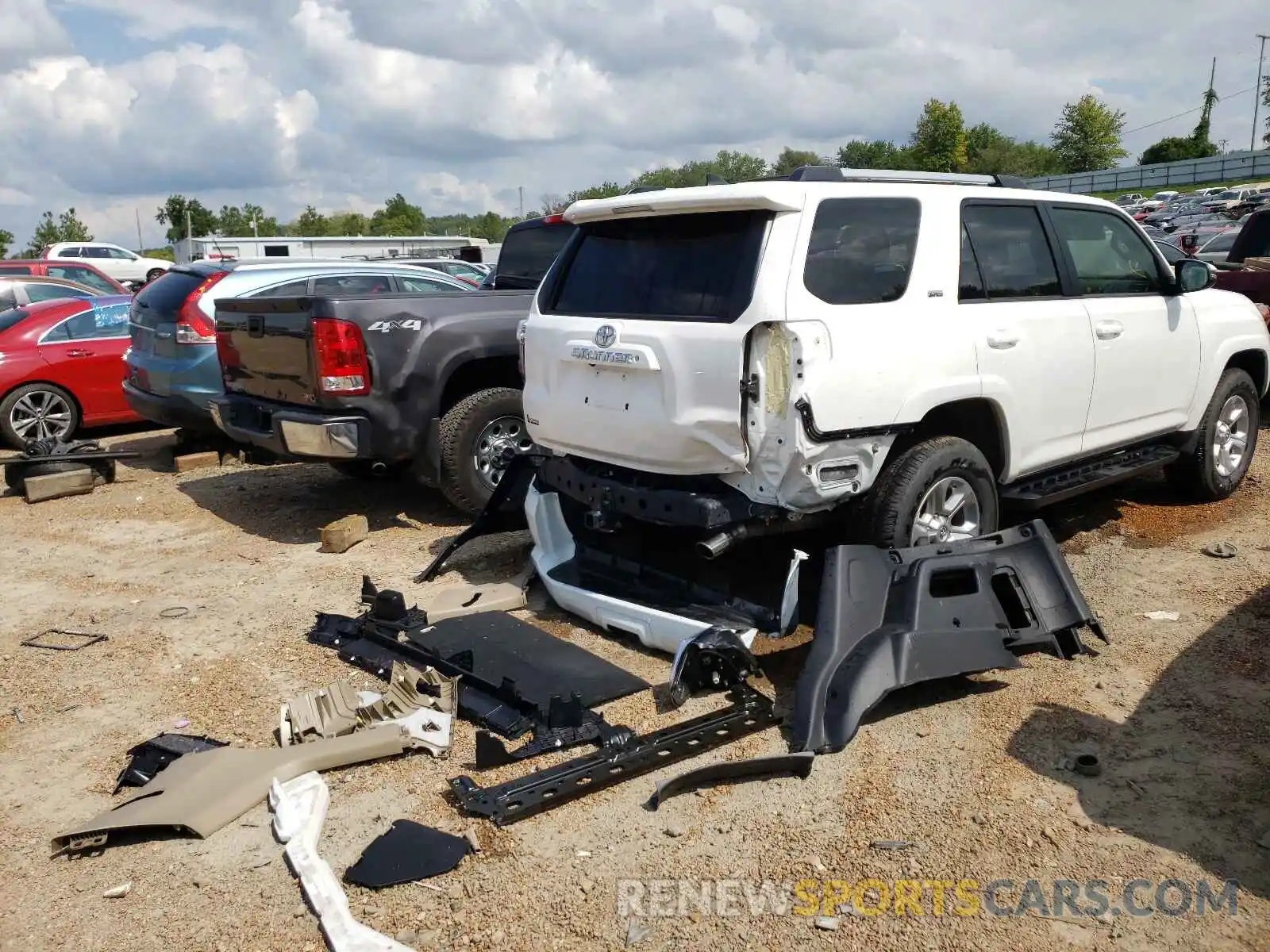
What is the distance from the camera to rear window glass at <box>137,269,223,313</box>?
8.94m

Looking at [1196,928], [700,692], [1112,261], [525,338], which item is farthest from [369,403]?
[1196,928]

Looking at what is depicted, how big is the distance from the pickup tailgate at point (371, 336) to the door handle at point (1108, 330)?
3.59 meters

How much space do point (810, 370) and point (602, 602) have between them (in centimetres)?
154

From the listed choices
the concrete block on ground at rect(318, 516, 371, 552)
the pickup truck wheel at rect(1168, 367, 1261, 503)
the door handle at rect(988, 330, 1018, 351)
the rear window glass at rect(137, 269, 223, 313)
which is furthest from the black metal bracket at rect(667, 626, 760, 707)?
the rear window glass at rect(137, 269, 223, 313)

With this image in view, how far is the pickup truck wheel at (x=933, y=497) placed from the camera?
15.6 ft

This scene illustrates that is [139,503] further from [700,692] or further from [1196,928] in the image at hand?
[1196,928]

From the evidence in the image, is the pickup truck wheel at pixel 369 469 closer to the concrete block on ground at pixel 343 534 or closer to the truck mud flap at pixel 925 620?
the concrete block on ground at pixel 343 534

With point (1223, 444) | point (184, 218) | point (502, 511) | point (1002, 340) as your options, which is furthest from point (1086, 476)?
point (184, 218)

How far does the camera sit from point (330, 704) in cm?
439

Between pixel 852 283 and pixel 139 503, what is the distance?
6121mm

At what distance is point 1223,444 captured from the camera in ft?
23.9

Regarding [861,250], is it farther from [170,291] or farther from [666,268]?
[170,291]

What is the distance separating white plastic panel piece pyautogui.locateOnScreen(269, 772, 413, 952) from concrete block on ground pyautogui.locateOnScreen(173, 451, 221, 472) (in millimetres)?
6217

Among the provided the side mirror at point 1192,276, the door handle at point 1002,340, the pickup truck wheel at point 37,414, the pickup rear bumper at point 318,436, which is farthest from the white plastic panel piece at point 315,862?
the pickup truck wheel at point 37,414
